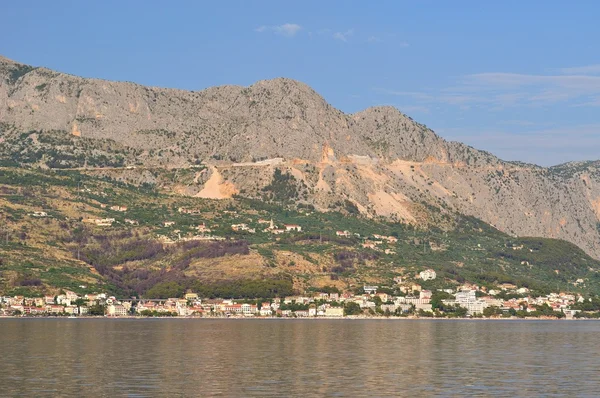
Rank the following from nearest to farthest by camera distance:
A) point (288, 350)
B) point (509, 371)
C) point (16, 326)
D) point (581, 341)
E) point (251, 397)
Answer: point (251, 397)
point (509, 371)
point (288, 350)
point (581, 341)
point (16, 326)

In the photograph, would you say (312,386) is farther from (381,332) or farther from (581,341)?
(381,332)

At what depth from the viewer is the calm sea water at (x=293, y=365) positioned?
72.6 metres

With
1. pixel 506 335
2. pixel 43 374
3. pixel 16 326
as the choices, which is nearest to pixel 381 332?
pixel 506 335

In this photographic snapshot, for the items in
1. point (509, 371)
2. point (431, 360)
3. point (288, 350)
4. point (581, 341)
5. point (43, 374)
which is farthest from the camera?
point (581, 341)

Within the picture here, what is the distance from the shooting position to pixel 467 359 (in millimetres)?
99938

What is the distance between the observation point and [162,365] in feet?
297

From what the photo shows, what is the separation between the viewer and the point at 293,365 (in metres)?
91.8

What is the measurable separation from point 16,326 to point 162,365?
8392 cm

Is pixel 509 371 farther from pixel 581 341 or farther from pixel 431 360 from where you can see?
pixel 581 341

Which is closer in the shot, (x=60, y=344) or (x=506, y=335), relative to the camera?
(x=60, y=344)

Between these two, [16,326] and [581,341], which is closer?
[581,341]

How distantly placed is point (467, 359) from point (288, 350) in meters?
20.1

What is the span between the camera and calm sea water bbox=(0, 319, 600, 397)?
72.6 metres

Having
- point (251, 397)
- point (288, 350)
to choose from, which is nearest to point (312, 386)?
point (251, 397)
